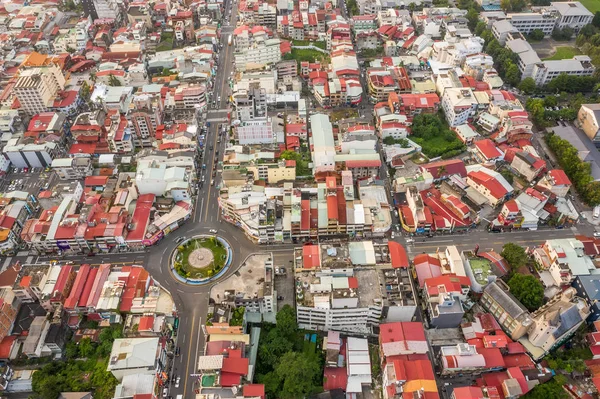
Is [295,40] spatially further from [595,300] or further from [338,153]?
[595,300]

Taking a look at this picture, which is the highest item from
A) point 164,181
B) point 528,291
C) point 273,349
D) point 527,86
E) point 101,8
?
point 101,8

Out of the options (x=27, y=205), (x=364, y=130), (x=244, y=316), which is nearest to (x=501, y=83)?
(x=364, y=130)

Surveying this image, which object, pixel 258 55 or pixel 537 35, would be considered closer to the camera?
pixel 258 55

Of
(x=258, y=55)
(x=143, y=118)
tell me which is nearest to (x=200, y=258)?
(x=143, y=118)

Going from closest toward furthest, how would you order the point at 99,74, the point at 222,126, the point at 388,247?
1. the point at 388,247
2. the point at 222,126
3. the point at 99,74

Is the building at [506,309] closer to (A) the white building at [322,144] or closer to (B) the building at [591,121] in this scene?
(A) the white building at [322,144]

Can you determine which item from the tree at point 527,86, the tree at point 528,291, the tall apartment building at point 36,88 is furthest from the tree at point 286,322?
the tree at point 527,86

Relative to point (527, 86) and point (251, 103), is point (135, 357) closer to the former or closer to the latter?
point (251, 103)
